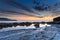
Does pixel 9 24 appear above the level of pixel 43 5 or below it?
below

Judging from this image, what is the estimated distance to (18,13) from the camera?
37.0 inches

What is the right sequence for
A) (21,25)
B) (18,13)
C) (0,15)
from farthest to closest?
(21,25), (18,13), (0,15)

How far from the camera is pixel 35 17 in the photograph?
3.64 feet

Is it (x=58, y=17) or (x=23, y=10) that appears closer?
(x=23, y=10)

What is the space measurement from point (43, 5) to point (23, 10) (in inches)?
7.9

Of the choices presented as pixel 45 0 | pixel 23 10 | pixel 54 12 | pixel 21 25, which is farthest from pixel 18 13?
pixel 54 12

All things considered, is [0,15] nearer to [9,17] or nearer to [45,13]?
[9,17]

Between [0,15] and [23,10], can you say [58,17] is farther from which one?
[0,15]

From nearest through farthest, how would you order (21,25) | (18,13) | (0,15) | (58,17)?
1. (0,15)
2. (18,13)
3. (21,25)
4. (58,17)

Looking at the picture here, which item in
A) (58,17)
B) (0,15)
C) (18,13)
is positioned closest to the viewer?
(0,15)

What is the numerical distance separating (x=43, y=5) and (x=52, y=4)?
0.31 ft

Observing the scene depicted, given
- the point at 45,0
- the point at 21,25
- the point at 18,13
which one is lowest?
the point at 21,25

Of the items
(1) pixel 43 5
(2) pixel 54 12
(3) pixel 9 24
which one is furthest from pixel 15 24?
(2) pixel 54 12

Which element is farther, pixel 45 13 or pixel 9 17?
pixel 45 13
